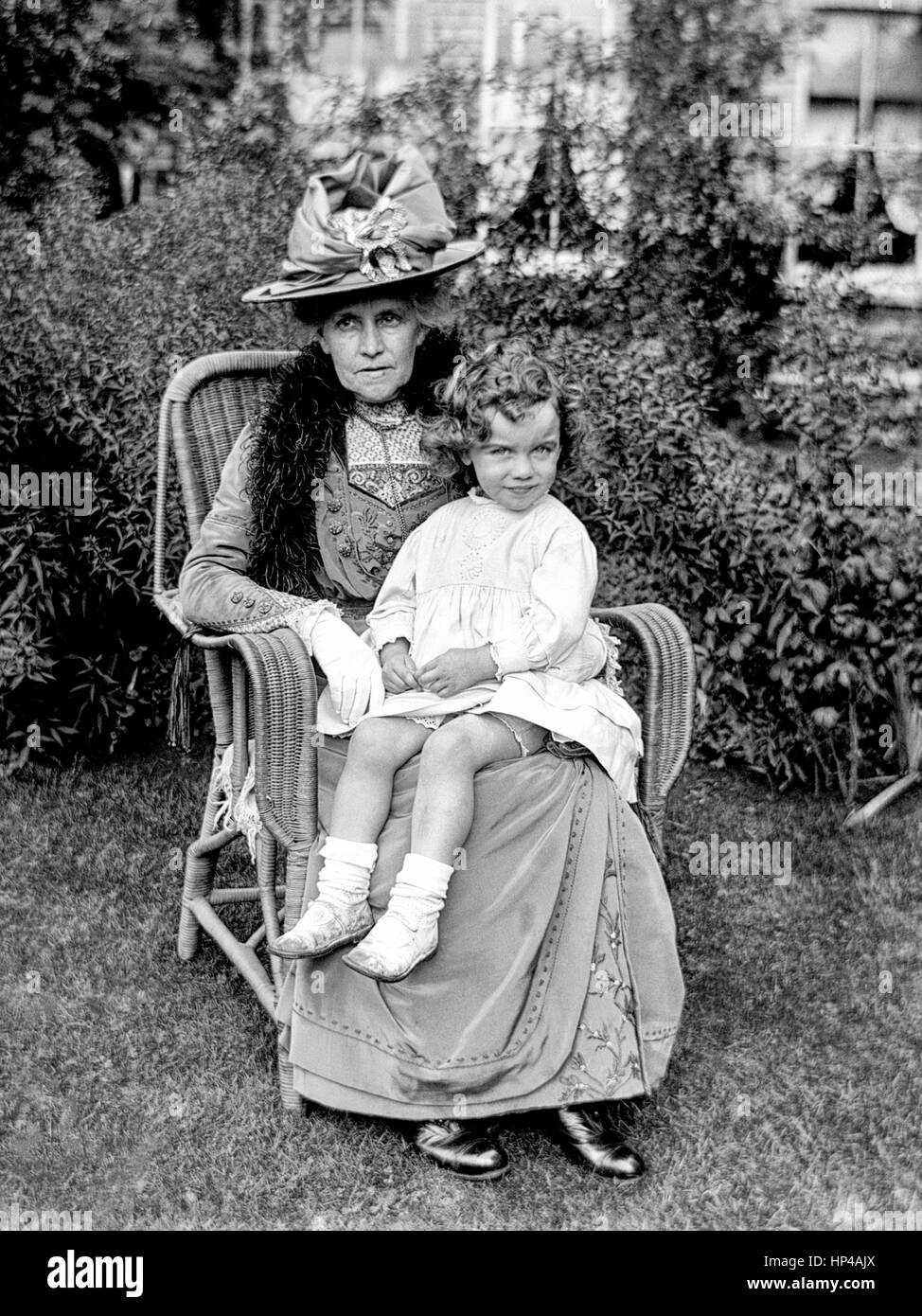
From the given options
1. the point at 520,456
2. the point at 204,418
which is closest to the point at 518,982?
the point at 520,456

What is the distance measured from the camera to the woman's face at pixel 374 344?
10.00 feet

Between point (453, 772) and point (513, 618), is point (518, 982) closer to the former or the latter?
point (453, 772)

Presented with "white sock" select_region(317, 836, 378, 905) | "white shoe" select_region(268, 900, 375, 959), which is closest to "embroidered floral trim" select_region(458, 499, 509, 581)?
"white sock" select_region(317, 836, 378, 905)

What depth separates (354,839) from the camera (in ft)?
8.73

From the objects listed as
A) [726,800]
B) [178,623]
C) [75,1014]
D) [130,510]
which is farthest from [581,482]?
[75,1014]

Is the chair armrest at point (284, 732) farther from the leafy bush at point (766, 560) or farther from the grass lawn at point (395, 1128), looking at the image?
the leafy bush at point (766, 560)

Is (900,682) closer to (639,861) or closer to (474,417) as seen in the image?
(639,861)

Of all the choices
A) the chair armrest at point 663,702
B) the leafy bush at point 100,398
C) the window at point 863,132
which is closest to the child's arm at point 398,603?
the chair armrest at point 663,702

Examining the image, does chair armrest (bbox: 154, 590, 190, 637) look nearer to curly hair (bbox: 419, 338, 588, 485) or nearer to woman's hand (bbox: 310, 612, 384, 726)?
woman's hand (bbox: 310, 612, 384, 726)

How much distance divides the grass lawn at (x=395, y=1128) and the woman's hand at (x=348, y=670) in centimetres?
81

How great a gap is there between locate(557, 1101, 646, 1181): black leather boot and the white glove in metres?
0.87

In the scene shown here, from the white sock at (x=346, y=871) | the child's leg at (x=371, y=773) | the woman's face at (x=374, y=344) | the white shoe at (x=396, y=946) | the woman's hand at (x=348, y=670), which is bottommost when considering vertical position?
the white shoe at (x=396, y=946)

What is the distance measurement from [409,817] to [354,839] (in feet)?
0.40

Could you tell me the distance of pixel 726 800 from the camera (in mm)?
4395
